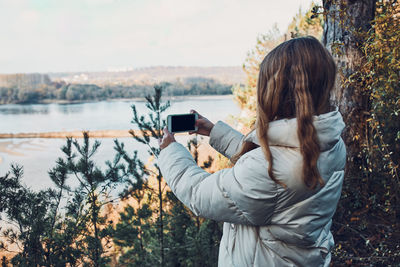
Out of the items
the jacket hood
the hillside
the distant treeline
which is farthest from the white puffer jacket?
the hillside

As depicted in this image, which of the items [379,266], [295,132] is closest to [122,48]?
[379,266]

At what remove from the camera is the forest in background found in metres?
1.87

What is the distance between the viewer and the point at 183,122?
4.38 ft

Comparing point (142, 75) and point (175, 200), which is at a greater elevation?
point (142, 75)

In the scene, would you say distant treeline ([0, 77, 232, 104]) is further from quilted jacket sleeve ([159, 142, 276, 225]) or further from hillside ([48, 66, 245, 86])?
quilted jacket sleeve ([159, 142, 276, 225])

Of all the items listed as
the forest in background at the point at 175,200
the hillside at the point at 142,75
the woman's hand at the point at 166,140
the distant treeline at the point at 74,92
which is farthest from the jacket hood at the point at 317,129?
the hillside at the point at 142,75

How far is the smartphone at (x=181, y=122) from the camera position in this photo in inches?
49.0

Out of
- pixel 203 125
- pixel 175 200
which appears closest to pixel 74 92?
pixel 175 200

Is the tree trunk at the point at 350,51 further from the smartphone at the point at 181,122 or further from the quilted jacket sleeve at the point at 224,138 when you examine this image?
the smartphone at the point at 181,122

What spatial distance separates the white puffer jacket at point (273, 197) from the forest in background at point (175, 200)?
3.87 feet

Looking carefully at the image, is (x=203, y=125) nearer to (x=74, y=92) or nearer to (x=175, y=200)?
(x=175, y=200)

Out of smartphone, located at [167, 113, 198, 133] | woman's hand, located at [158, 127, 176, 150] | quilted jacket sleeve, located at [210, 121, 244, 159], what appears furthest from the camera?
quilted jacket sleeve, located at [210, 121, 244, 159]

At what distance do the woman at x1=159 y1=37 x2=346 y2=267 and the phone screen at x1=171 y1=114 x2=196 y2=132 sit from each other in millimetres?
286

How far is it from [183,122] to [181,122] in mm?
15
